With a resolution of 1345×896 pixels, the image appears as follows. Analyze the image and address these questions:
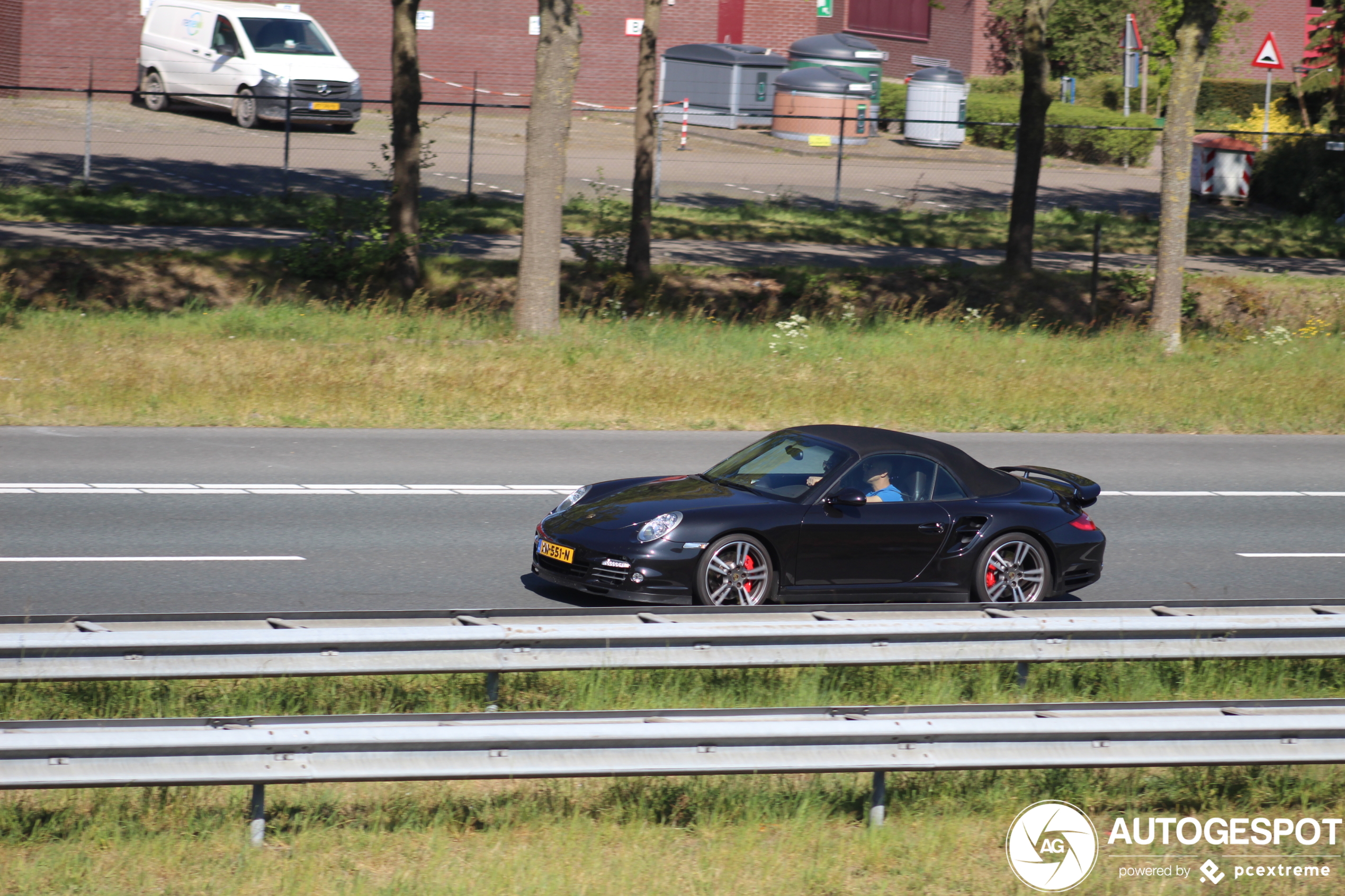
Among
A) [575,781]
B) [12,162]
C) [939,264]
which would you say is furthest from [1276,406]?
[12,162]

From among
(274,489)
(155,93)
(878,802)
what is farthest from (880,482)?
(155,93)

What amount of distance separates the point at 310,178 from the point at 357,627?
23.9 meters

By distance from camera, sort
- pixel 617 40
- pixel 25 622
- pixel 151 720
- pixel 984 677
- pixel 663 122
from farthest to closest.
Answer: pixel 617 40
pixel 663 122
pixel 984 677
pixel 25 622
pixel 151 720

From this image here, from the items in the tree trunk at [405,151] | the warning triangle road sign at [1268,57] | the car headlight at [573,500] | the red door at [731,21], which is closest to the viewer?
the car headlight at [573,500]

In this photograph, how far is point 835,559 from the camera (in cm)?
908

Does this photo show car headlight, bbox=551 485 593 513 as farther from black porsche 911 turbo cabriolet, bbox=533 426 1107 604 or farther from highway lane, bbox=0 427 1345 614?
highway lane, bbox=0 427 1345 614

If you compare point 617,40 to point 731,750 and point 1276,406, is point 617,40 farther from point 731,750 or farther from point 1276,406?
point 731,750

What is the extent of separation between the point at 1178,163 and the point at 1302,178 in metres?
15.8

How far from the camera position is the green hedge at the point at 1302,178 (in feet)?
111

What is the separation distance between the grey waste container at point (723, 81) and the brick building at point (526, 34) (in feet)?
11.1

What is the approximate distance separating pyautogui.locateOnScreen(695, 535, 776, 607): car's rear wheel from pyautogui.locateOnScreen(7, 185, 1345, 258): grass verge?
1535 centimetres

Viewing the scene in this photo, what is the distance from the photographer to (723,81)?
41344 mm

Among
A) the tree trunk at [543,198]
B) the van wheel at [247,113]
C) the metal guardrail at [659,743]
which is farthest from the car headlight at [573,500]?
the van wheel at [247,113]

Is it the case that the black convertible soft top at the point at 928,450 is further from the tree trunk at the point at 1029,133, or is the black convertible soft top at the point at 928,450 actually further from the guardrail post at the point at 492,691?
the tree trunk at the point at 1029,133
